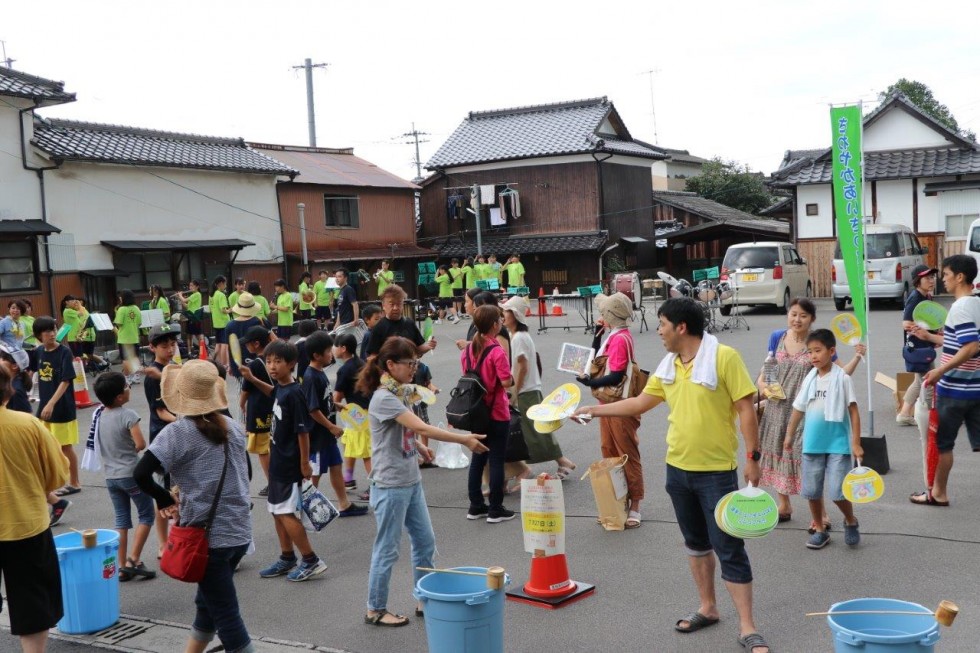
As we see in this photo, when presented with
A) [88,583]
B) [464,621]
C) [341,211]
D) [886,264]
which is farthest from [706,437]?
[341,211]

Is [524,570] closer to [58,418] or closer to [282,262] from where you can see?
[58,418]

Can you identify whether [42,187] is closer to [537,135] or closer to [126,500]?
[126,500]

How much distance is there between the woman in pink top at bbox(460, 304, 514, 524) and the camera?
677 centimetres

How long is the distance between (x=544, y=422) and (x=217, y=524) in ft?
6.24

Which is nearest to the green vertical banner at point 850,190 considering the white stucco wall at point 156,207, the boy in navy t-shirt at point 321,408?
the boy in navy t-shirt at point 321,408

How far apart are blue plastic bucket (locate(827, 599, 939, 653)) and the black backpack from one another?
3.37 m

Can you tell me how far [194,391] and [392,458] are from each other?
1.28m

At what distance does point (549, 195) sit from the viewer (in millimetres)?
33438

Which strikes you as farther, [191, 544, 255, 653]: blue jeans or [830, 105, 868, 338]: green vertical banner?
[830, 105, 868, 338]: green vertical banner

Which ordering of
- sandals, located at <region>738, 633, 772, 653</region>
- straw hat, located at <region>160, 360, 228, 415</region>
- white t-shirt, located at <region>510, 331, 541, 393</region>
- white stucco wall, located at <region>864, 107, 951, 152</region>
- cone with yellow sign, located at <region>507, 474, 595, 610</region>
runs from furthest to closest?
white stucco wall, located at <region>864, 107, 951, 152</region>
white t-shirt, located at <region>510, 331, 541, 393</region>
cone with yellow sign, located at <region>507, 474, 595, 610</region>
sandals, located at <region>738, 633, 772, 653</region>
straw hat, located at <region>160, 360, 228, 415</region>

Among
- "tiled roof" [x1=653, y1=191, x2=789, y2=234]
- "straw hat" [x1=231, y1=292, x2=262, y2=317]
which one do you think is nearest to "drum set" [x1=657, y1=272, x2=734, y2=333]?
"straw hat" [x1=231, y1=292, x2=262, y2=317]

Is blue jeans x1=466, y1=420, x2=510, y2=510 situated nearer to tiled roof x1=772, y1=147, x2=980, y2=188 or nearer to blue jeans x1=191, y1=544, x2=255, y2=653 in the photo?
blue jeans x1=191, y1=544, x2=255, y2=653

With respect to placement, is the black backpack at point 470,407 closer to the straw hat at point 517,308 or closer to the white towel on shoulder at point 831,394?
the straw hat at point 517,308

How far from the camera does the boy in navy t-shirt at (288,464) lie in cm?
585
